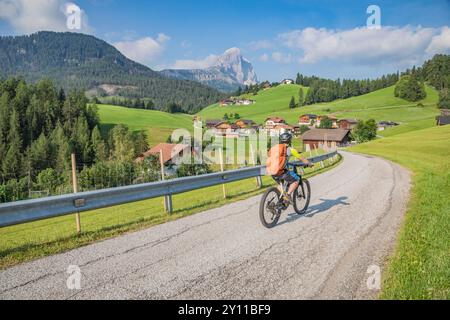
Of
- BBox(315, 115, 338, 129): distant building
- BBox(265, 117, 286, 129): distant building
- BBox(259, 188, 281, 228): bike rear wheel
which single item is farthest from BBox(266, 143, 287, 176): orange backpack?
BBox(265, 117, 286, 129): distant building

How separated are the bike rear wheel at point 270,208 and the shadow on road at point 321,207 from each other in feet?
1.22

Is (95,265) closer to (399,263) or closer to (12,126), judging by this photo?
(399,263)

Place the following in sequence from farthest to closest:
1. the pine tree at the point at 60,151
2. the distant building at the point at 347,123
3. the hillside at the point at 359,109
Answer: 1. the hillside at the point at 359,109
2. the distant building at the point at 347,123
3. the pine tree at the point at 60,151

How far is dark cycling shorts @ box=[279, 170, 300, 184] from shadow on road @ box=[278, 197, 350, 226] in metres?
1.04

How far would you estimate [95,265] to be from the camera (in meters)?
5.39

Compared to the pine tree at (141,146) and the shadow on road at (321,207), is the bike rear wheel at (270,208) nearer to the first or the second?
the shadow on road at (321,207)

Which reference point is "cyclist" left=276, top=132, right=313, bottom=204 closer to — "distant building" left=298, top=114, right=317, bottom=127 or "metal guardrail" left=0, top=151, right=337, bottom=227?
"metal guardrail" left=0, top=151, right=337, bottom=227

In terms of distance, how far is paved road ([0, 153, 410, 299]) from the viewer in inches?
176

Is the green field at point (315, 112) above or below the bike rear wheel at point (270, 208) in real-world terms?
above

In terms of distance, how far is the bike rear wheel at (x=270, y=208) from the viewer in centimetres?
757

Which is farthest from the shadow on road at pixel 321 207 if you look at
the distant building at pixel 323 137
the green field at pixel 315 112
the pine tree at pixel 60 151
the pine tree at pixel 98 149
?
the green field at pixel 315 112

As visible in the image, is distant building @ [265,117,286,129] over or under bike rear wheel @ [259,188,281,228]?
over
